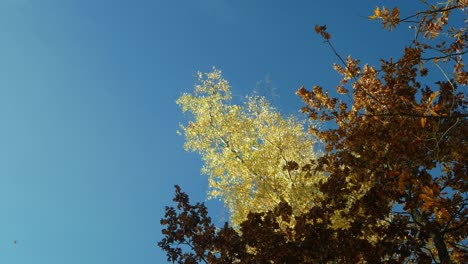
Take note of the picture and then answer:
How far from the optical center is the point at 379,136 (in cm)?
640

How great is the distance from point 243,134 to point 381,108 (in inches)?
225

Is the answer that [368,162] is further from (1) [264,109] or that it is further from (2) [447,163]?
(1) [264,109]

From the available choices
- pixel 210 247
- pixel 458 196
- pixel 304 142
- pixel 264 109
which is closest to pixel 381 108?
pixel 458 196

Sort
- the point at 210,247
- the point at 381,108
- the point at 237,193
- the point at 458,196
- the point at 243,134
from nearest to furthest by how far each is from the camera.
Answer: the point at 210,247
the point at 458,196
the point at 381,108
the point at 237,193
the point at 243,134

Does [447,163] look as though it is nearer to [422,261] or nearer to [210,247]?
[422,261]

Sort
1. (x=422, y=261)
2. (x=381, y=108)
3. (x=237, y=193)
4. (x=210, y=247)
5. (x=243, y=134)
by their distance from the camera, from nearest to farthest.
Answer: (x=422, y=261) → (x=210, y=247) → (x=381, y=108) → (x=237, y=193) → (x=243, y=134)

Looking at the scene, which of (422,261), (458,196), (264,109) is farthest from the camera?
(264,109)

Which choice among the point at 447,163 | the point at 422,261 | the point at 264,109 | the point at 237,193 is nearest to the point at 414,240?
the point at 422,261

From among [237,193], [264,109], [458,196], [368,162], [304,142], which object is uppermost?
[264,109]

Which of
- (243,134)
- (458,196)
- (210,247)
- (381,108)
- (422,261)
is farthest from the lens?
(243,134)

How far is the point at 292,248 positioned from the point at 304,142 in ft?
25.6

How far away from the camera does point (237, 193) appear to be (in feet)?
38.5

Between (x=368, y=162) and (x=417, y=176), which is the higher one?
(x=368, y=162)

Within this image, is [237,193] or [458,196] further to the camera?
[237,193]
